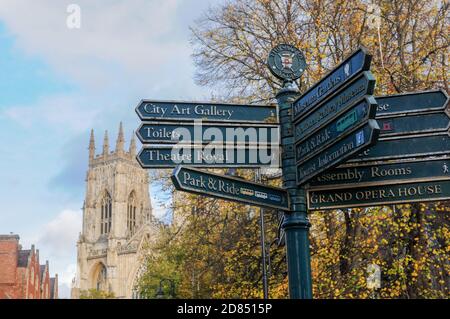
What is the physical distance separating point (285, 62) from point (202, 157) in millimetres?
1336

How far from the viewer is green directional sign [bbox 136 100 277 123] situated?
18.1ft

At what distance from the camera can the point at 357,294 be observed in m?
12.9

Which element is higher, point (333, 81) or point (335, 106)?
point (333, 81)

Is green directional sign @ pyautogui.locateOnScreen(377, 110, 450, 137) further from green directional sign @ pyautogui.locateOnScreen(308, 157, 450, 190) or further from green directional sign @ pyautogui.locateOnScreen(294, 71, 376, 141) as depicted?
green directional sign @ pyautogui.locateOnScreen(294, 71, 376, 141)

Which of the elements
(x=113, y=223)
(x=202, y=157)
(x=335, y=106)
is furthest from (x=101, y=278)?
(x=335, y=106)

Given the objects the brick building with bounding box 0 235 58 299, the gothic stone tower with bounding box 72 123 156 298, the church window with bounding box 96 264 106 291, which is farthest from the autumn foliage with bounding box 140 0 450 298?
the church window with bounding box 96 264 106 291

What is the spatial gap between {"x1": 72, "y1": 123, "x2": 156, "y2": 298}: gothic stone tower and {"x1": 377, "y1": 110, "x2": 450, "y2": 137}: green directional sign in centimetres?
8568

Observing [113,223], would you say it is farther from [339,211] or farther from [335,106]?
[335,106]

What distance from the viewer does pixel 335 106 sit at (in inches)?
197

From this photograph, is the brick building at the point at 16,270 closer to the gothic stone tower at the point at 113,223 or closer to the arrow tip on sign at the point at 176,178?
the arrow tip on sign at the point at 176,178

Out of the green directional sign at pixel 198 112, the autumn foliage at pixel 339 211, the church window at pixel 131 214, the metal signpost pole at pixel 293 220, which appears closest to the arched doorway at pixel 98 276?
the church window at pixel 131 214

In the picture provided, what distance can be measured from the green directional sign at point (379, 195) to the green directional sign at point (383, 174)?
0.15 feet

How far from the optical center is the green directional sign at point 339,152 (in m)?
4.41
